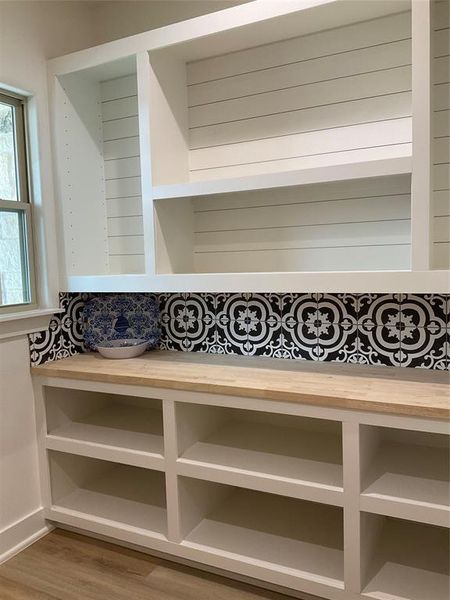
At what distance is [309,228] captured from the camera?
2.11 metres

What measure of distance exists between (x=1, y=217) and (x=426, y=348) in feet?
5.97

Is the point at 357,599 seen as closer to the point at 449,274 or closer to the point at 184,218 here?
the point at 449,274

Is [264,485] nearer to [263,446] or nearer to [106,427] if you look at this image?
[263,446]

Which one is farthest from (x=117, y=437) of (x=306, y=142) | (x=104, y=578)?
(x=306, y=142)

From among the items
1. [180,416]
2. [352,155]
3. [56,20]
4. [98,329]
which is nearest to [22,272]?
[98,329]

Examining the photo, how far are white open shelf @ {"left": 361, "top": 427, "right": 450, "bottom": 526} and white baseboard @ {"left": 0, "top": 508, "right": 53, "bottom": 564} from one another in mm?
1472

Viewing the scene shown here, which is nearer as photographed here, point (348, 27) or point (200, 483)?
point (348, 27)

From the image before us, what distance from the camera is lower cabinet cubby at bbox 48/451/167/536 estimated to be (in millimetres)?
2201

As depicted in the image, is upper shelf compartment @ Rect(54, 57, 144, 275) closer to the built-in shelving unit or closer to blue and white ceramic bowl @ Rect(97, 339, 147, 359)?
blue and white ceramic bowl @ Rect(97, 339, 147, 359)

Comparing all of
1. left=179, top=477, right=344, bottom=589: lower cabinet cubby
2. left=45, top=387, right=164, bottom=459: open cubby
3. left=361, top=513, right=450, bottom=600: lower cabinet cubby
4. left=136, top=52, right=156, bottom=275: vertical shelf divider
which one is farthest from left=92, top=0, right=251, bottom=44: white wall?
left=361, top=513, right=450, bottom=600: lower cabinet cubby

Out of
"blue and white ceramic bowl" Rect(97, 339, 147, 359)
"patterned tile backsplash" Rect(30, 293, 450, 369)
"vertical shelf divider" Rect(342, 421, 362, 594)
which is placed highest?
"patterned tile backsplash" Rect(30, 293, 450, 369)

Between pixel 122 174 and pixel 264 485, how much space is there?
1572mm

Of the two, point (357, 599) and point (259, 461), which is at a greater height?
point (259, 461)

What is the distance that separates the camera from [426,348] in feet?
6.47
